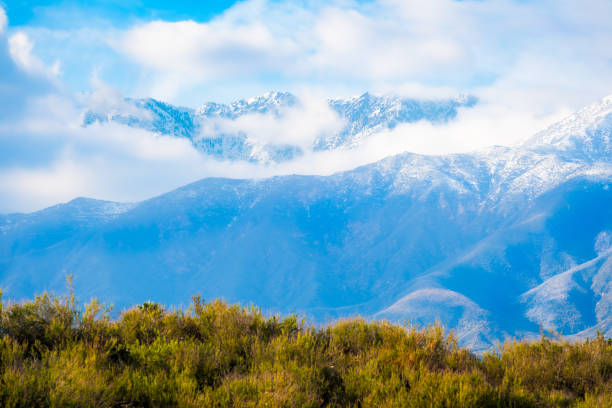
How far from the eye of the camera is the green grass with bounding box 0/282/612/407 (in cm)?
701

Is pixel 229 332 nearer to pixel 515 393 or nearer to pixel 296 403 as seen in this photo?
pixel 296 403

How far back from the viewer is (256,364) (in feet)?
27.1

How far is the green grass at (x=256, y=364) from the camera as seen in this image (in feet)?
23.0

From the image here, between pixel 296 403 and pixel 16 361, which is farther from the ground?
pixel 16 361

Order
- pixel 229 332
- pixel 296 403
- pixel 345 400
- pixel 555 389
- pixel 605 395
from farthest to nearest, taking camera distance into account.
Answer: pixel 229 332
pixel 555 389
pixel 605 395
pixel 345 400
pixel 296 403

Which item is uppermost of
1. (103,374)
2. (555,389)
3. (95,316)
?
(95,316)

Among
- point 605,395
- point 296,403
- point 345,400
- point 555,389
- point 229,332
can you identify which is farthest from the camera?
point 229,332

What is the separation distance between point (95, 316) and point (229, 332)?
8.63 ft

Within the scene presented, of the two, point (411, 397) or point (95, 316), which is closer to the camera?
point (411, 397)

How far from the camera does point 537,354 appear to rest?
33.3ft

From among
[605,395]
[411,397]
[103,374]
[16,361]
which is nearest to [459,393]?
[411,397]

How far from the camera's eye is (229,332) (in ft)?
31.6

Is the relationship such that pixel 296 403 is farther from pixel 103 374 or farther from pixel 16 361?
pixel 16 361

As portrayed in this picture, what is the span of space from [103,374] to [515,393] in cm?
627
